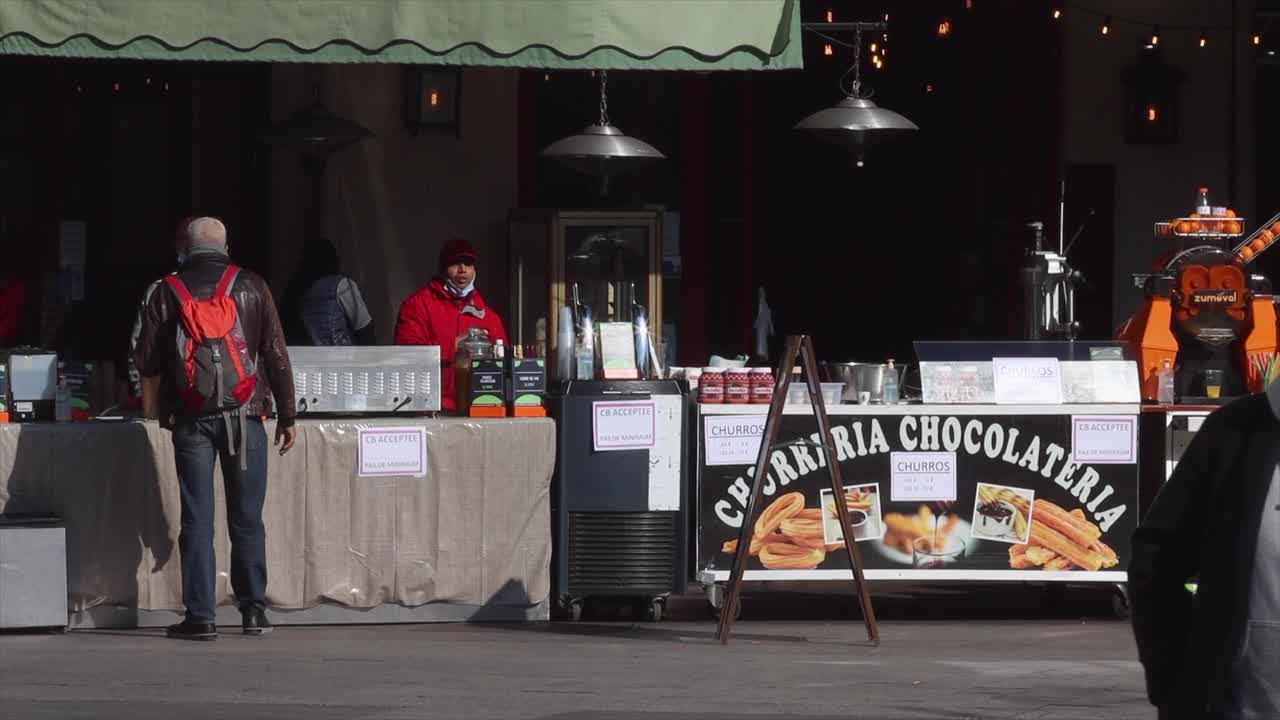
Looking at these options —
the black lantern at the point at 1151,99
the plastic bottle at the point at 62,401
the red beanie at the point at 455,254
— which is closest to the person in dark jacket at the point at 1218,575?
the plastic bottle at the point at 62,401

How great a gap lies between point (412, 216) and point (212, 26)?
4.19 metres

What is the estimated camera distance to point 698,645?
8469 mm

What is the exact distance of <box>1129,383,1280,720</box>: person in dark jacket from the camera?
3682 millimetres

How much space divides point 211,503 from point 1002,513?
3.79 metres

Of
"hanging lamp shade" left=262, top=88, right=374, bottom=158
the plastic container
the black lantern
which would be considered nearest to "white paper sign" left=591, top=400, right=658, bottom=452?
the plastic container

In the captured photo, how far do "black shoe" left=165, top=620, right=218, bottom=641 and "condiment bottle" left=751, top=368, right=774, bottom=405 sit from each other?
9.11 feet

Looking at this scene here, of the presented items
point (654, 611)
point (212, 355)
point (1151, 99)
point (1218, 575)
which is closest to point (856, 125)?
point (654, 611)

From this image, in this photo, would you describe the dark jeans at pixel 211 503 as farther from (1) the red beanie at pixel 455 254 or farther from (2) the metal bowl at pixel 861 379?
(2) the metal bowl at pixel 861 379

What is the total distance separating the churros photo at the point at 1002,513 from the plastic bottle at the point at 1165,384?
34.6 inches

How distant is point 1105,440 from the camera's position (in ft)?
30.3

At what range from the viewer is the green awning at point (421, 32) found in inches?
336

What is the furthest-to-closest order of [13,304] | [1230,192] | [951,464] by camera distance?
[1230,192] < [13,304] < [951,464]

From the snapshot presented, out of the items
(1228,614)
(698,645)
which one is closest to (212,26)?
(698,645)

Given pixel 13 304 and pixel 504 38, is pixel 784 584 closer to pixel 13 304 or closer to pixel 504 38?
pixel 504 38
